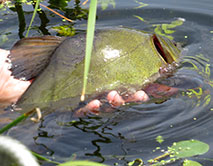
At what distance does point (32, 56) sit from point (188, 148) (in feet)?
4.82

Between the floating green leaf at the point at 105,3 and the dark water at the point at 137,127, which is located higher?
the floating green leaf at the point at 105,3

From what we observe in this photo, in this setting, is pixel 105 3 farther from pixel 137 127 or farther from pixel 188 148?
pixel 188 148

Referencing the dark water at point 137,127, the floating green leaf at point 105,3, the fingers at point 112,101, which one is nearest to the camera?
the dark water at point 137,127

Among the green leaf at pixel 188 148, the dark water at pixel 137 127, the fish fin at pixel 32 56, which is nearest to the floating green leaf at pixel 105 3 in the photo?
the dark water at pixel 137 127

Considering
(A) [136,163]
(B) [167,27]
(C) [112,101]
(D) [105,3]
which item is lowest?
(A) [136,163]

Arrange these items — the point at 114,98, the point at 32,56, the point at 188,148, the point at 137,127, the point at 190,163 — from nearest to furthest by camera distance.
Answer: the point at 190,163
the point at 188,148
the point at 137,127
the point at 114,98
the point at 32,56

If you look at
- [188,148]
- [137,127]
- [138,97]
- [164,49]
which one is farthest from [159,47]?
[188,148]

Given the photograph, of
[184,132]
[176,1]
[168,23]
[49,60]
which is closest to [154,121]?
[184,132]

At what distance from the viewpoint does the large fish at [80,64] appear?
2.65m

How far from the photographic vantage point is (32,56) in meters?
2.84

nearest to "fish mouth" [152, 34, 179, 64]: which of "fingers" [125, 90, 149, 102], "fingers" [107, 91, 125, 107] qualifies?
"fingers" [125, 90, 149, 102]

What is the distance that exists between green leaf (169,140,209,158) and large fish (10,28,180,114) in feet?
2.12

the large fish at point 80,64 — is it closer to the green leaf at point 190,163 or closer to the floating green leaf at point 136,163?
the floating green leaf at point 136,163

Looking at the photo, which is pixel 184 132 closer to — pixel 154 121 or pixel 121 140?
pixel 154 121
